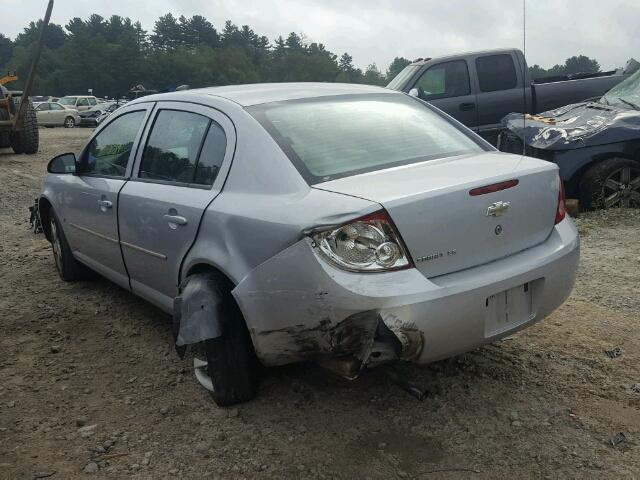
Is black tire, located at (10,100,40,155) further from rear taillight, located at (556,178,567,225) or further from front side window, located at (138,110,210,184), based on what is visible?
rear taillight, located at (556,178,567,225)

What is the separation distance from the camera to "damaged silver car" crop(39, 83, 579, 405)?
2.41 m

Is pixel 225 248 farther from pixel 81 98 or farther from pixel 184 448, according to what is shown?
pixel 81 98

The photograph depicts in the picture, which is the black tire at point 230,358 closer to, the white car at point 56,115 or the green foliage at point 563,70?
the green foliage at point 563,70

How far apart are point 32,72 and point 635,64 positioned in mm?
9721

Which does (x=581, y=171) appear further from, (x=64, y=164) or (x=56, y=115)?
(x=56, y=115)

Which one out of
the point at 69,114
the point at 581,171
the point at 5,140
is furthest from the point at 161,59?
the point at 581,171

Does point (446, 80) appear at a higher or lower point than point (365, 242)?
higher

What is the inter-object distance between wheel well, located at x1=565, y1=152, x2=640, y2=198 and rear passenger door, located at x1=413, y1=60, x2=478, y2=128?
2751 millimetres

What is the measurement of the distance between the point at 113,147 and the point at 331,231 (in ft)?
7.71

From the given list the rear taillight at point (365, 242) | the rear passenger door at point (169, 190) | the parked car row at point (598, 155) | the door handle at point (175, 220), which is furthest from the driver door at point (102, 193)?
the parked car row at point (598, 155)

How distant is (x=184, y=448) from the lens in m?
2.72

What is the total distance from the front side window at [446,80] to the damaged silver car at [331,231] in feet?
18.9

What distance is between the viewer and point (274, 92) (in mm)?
3428

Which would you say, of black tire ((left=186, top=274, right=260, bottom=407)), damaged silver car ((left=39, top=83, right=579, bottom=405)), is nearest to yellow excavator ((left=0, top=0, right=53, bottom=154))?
damaged silver car ((left=39, top=83, right=579, bottom=405))
